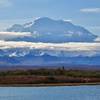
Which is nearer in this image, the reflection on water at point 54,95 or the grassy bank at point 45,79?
the reflection on water at point 54,95

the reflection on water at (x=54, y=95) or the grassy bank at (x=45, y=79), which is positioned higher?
the reflection on water at (x=54, y=95)

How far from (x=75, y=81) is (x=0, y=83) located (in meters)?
16.5

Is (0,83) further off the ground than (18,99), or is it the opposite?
(18,99)

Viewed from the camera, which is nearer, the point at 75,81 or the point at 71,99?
the point at 71,99

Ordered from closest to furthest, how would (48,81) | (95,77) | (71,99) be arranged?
(71,99) < (48,81) < (95,77)

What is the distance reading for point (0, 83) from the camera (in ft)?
398

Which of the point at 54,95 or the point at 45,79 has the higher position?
the point at 54,95

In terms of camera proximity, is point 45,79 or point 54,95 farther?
point 45,79

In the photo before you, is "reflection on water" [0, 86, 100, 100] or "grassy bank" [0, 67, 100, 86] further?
"grassy bank" [0, 67, 100, 86]

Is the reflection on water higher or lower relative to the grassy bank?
higher

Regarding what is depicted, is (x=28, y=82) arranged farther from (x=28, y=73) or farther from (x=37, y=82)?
(x=28, y=73)

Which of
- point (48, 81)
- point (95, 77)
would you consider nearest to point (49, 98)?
point (48, 81)

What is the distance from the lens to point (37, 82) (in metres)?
122

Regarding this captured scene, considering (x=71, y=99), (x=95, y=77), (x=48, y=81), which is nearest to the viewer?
(x=71, y=99)
